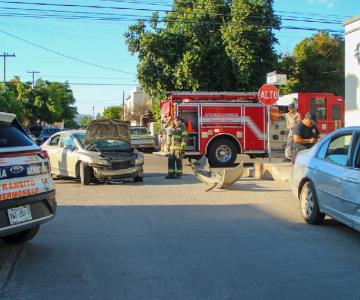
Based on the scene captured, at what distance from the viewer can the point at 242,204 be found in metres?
9.85

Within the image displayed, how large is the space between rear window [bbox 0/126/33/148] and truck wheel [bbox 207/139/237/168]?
12.4 m

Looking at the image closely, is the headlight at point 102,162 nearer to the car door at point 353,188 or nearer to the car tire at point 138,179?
the car tire at point 138,179

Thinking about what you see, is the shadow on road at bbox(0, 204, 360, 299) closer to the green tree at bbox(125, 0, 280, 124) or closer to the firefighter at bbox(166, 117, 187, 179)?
the firefighter at bbox(166, 117, 187, 179)

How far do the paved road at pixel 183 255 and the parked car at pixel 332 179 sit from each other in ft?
1.10

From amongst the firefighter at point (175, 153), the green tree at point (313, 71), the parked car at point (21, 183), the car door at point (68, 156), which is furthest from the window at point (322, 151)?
the green tree at point (313, 71)

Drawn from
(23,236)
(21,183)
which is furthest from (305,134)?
(21,183)

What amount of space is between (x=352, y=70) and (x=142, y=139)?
1691 cm

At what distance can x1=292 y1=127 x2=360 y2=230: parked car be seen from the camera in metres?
6.57

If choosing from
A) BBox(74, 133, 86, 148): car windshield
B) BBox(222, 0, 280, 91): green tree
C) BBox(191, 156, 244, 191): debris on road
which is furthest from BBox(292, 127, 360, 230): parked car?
BBox(222, 0, 280, 91): green tree

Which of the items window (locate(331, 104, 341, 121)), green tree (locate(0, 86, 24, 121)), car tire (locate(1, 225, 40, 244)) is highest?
green tree (locate(0, 86, 24, 121))

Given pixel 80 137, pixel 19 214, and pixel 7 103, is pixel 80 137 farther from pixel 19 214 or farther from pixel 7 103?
pixel 7 103

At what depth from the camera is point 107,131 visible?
14.1 metres

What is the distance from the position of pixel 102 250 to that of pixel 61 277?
114cm

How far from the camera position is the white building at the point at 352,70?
12.6 meters
